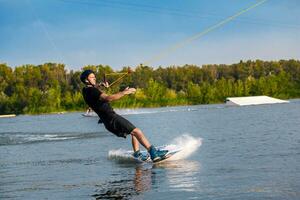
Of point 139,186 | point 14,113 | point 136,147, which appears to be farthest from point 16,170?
point 14,113

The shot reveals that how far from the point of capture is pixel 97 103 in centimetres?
1322

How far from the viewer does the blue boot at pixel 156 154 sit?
1405cm

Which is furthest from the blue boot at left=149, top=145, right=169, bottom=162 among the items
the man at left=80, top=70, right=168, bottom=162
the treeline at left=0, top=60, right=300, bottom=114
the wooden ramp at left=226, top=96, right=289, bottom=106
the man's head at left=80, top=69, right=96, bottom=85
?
the treeline at left=0, top=60, right=300, bottom=114

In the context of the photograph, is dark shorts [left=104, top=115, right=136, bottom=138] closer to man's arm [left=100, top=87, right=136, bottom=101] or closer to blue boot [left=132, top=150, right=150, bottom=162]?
man's arm [left=100, top=87, right=136, bottom=101]

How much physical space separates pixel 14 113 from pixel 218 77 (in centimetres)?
7348

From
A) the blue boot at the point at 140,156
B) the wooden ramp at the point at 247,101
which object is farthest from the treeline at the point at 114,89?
the blue boot at the point at 140,156

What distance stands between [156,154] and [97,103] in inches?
82.9

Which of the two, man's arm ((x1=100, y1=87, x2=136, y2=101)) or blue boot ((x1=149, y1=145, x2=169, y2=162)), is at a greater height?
man's arm ((x1=100, y1=87, x2=136, y2=101))

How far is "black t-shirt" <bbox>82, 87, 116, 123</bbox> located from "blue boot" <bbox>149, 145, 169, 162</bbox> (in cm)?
137

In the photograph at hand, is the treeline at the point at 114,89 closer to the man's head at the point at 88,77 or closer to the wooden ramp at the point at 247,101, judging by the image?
the wooden ramp at the point at 247,101

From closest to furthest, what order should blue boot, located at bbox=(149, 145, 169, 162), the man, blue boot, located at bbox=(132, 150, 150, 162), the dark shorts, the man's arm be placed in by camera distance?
1. the man's arm
2. the man
3. the dark shorts
4. blue boot, located at bbox=(149, 145, 169, 162)
5. blue boot, located at bbox=(132, 150, 150, 162)

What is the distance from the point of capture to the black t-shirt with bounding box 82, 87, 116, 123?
516 inches

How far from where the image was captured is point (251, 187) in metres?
9.63

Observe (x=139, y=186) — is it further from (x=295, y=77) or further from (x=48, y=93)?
(x=295, y=77)
